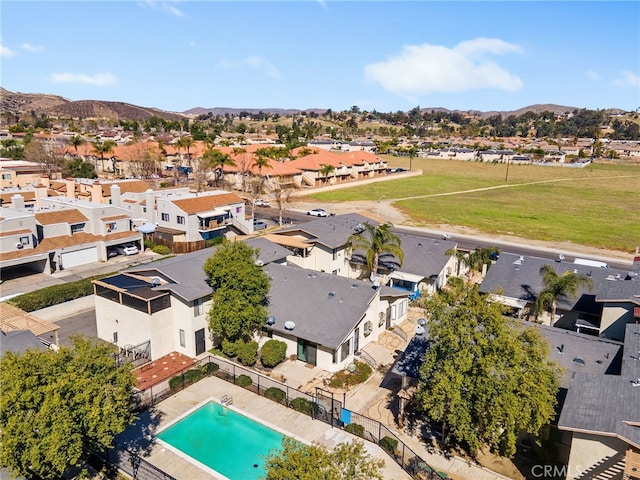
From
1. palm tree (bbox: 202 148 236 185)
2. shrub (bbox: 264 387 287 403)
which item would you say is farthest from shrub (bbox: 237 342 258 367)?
palm tree (bbox: 202 148 236 185)

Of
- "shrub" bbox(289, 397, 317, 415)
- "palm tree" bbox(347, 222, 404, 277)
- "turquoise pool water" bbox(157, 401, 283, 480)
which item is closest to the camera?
"turquoise pool water" bbox(157, 401, 283, 480)

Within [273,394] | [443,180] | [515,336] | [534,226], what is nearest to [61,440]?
[273,394]

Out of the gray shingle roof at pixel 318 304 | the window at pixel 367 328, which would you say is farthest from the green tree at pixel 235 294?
the window at pixel 367 328

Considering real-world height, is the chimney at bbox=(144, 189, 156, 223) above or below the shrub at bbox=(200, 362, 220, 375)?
above

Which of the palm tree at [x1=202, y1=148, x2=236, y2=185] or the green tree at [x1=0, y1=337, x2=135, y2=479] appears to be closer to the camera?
the green tree at [x1=0, y1=337, x2=135, y2=479]

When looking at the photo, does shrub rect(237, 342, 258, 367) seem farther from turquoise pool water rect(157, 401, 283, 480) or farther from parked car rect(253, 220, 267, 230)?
parked car rect(253, 220, 267, 230)

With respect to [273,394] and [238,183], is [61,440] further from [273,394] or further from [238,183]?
[238,183]
